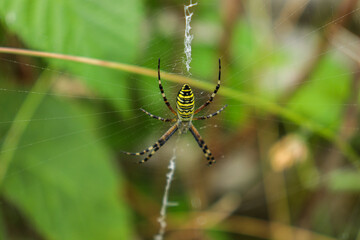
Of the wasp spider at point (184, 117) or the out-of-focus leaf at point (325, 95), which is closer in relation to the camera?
the wasp spider at point (184, 117)

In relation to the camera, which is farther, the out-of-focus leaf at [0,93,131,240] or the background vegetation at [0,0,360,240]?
the out-of-focus leaf at [0,93,131,240]

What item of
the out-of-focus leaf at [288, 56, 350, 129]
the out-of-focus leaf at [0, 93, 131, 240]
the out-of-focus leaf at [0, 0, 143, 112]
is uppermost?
the out-of-focus leaf at [288, 56, 350, 129]

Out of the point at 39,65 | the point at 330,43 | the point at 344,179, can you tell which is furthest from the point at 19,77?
the point at 344,179

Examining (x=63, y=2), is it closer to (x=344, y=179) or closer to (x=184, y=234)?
(x=184, y=234)

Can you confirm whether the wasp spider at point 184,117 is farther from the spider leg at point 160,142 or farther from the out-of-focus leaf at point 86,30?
the out-of-focus leaf at point 86,30

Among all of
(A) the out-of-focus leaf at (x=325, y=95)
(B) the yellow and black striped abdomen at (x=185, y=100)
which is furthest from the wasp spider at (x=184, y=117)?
(A) the out-of-focus leaf at (x=325, y=95)

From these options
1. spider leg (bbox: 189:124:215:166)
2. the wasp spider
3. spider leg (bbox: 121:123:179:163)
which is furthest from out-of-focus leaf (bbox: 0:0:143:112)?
spider leg (bbox: 189:124:215:166)

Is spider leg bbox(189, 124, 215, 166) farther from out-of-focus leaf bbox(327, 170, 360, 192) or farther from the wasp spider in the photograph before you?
out-of-focus leaf bbox(327, 170, 360, 192)

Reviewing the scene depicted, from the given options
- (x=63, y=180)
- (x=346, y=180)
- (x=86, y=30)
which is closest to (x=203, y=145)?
(x=346, y=180)

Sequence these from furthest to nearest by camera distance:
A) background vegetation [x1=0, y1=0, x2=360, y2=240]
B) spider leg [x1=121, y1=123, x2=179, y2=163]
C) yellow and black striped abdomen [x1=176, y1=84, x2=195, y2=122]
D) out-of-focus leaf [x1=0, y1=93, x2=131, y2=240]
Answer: spider leg [x1=121, y1=123, x2=179, y2=163], out-of-focus leaf [x1=0, y1=93, x2=131, y2=240], yellow and black striped abdomen [x1=176, y1=84, x2=195, y2=122], background vegetation [x1=0, y1=0, x2=360, y2=240]
